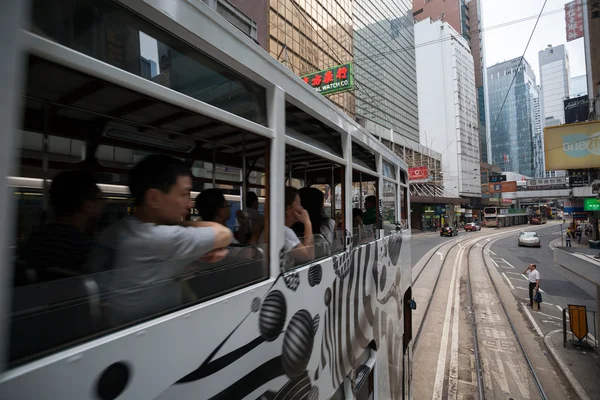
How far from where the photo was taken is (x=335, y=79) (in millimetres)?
15461

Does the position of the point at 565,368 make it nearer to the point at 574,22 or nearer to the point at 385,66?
the point at 574,22

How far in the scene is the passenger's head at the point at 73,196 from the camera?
1.22 m

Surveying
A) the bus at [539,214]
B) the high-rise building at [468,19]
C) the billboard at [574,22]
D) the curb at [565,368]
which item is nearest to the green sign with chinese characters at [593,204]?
the billboard at [574,22]

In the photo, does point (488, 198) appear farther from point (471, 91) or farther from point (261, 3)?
point (261, 3)

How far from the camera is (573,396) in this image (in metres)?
6.05

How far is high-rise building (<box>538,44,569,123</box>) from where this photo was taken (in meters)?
42.7

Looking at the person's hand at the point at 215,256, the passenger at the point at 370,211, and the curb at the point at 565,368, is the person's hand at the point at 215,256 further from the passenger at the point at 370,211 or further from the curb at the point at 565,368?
the curb at the point at 565,368

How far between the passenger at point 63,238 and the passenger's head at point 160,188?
0.77 ft

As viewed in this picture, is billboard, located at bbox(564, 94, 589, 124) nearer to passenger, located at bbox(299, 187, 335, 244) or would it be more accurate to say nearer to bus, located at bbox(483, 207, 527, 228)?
passenger, located at bbox(299, 187, 335, 244)

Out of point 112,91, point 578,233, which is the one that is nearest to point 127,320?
point 112,91

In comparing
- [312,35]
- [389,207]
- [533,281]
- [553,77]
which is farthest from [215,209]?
[553,77]

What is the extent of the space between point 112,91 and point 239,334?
4.10 ft

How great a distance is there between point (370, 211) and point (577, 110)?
23238 mm

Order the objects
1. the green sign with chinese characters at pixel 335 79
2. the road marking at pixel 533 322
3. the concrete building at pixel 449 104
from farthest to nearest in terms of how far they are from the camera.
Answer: the concrete building at pixel 449 104
the green sign with chinese characters at pixel 335 79
the road marking at pixel 533 322
